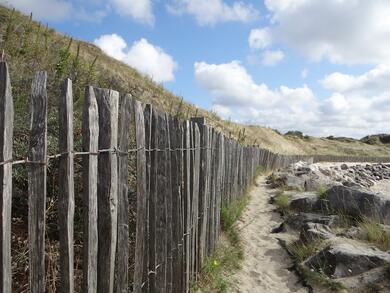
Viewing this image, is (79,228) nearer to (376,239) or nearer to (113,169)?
(113,169)

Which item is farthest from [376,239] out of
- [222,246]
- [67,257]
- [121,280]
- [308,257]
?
[67,257]

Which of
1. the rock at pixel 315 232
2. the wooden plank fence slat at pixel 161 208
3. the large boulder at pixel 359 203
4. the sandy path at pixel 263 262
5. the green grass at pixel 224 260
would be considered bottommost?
the sandy path at pixel 263 262

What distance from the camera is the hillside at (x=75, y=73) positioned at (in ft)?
17.6

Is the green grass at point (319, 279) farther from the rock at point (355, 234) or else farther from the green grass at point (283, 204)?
the green grass at point (283, 204)

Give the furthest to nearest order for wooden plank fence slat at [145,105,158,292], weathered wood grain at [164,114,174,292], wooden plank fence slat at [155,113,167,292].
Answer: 1. weathered wood grain at [164,114,174,292]
2. wooden plank fence slat at [155,113,167,292]
3. wooden plank fence slat at [145,105,158,292]

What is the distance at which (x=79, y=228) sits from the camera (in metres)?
3.96

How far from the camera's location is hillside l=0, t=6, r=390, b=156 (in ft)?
17.6

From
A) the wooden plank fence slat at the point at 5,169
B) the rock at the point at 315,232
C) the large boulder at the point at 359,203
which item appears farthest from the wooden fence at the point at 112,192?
the large boulder at the point at 359,203

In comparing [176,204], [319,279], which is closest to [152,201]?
[176,204]

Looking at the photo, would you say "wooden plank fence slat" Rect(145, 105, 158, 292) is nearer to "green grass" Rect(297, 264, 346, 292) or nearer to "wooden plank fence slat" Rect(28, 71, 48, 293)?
"wooden plank fence slat" Rect(28, 71, 48, 293)

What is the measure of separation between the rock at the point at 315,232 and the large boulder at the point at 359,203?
962 mm

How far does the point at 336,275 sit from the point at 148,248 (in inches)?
122

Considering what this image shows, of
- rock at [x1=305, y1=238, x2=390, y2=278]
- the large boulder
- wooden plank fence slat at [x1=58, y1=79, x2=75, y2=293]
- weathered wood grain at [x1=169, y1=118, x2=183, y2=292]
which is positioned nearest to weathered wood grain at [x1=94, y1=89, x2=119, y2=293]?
wooden plank fence slat at [x1=58, y1=79, x2=75, y2=293]

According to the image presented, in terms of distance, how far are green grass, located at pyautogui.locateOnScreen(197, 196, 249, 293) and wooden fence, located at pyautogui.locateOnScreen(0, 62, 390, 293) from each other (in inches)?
7.3
